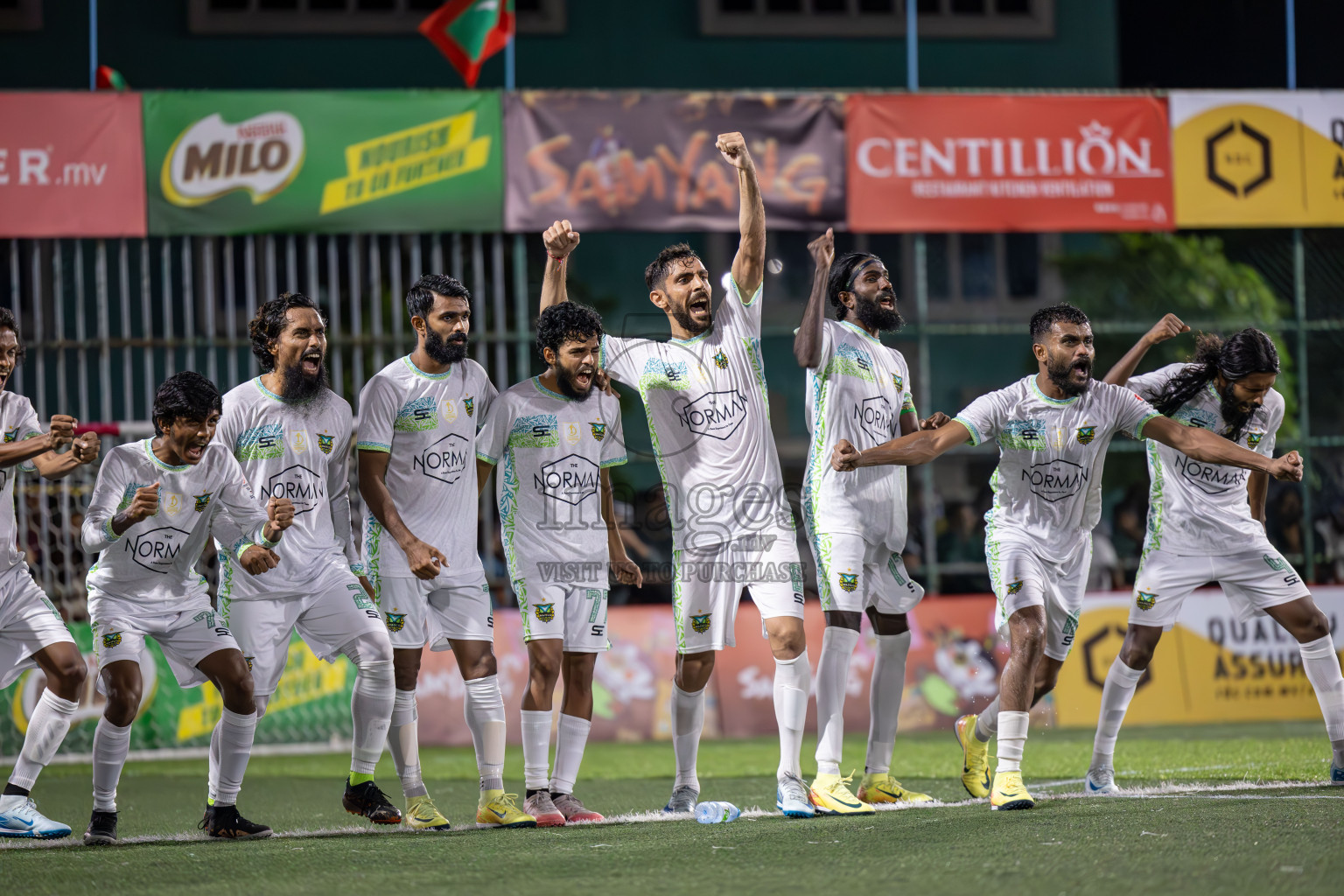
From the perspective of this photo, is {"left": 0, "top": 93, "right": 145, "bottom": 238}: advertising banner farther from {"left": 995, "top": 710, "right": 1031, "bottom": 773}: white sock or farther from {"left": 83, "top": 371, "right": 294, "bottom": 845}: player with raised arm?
{"left": 995, "top": 710, "right": 1031, "bottom": 773}: white sock

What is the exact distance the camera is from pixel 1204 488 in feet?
25.6

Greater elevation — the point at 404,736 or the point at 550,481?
the point at 550,481

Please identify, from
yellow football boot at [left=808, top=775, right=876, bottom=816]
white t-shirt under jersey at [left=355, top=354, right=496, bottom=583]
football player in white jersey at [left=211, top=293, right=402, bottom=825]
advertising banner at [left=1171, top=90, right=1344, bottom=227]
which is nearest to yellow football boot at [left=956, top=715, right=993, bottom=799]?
yellow football boot at [left=808, top=775, right=876, bottom=816]

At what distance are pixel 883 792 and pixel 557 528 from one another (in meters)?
2.01

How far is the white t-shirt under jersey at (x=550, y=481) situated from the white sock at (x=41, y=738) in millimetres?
2151

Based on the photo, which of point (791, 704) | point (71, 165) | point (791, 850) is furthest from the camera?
point (71, 165)

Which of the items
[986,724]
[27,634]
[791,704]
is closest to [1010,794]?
[986,724]

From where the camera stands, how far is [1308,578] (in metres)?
14.1

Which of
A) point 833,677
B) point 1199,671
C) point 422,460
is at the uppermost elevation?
point 422,460

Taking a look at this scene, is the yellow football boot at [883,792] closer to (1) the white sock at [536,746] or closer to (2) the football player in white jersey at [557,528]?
(2) the football player in white jersey at [557,528]

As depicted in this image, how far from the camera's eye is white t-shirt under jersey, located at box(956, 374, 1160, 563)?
7.09m

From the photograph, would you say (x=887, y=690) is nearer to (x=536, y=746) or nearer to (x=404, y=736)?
(x=536, y=746)

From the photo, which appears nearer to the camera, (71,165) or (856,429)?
(856,429)

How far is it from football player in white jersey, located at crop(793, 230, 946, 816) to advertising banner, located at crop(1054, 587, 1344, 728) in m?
6.49
